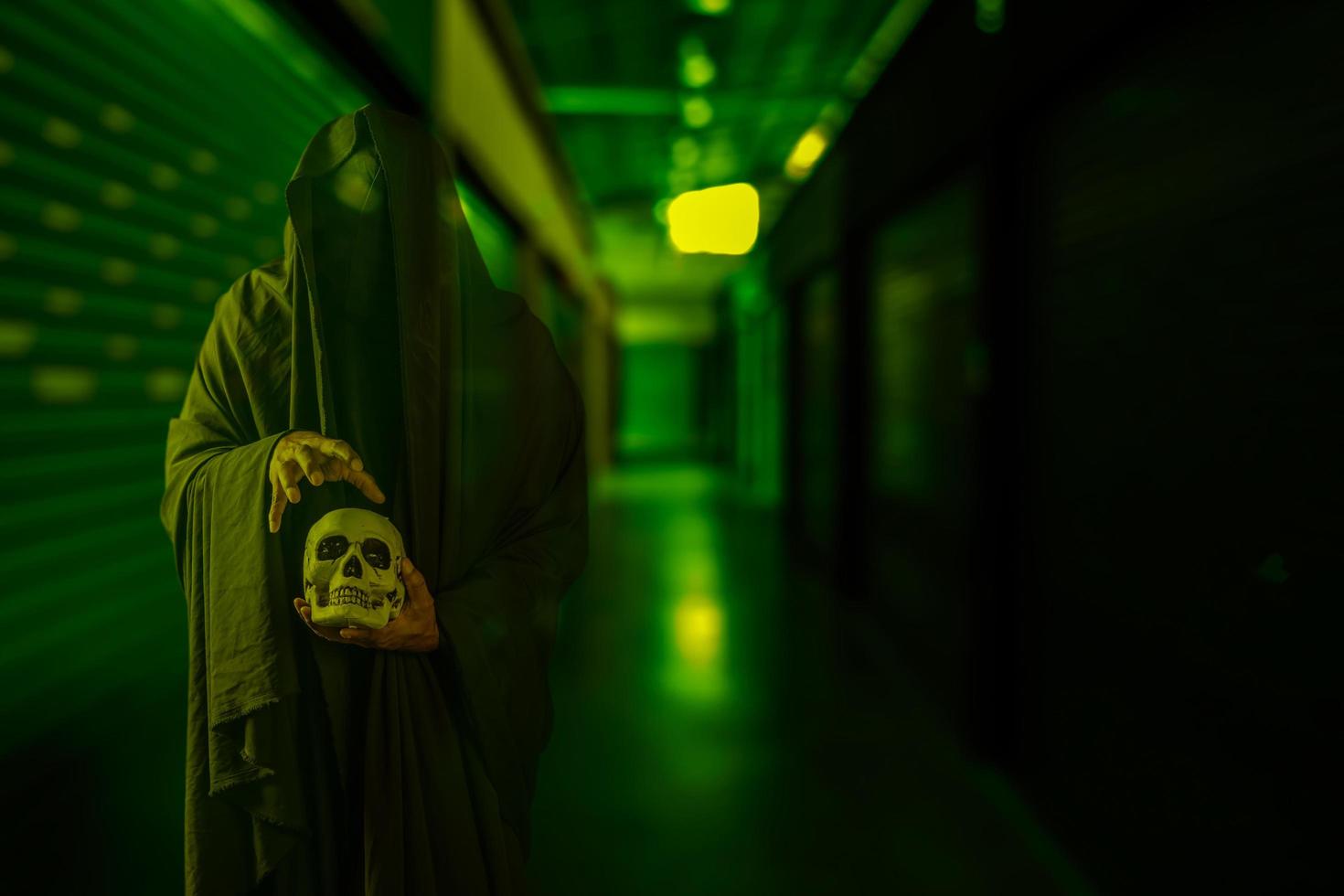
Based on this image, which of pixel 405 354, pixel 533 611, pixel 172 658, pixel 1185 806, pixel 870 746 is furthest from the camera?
pixel 870 746

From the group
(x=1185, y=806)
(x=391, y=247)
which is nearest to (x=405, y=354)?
(x=391, y=247)

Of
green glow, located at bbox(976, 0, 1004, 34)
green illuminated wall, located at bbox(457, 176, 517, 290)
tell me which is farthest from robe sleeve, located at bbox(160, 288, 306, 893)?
green glow, located at bbox(976, 0, 1004, 34)

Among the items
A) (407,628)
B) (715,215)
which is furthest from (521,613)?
(715,215)

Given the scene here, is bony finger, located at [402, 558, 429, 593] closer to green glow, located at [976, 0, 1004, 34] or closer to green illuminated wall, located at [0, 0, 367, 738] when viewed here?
green illuminated wall, located at [0, 0, 367, 738]

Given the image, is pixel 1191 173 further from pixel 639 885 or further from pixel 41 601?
pixel 41 601

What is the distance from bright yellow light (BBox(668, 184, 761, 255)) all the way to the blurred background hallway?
2 cm

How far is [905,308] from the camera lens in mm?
3621

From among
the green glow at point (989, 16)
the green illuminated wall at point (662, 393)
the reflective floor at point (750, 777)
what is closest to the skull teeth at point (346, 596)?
the reflective floor at point (750, 777)

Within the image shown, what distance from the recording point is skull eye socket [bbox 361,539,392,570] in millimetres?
755

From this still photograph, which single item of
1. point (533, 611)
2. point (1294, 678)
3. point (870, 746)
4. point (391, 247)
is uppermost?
point (391, 247)

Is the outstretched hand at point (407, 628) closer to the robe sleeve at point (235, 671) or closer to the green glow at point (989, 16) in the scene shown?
the robe sleeve at point (235, 671)

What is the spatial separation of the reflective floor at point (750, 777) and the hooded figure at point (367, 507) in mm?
1152

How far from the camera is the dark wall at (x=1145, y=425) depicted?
51.1 inches

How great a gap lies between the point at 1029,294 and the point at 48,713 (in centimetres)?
256
